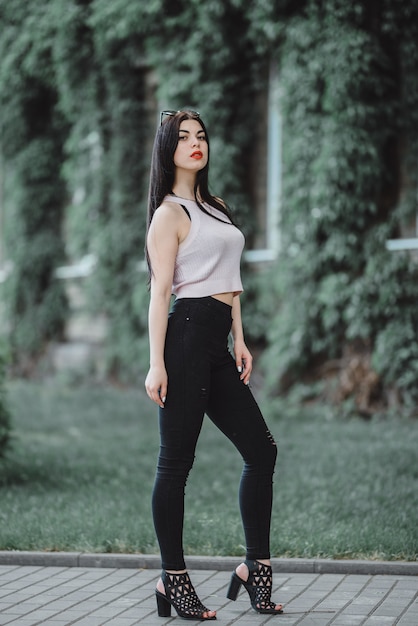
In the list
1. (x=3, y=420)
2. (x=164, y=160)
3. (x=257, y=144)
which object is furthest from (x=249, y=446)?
(x=257, y=144)

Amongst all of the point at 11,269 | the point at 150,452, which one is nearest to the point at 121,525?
the point at 150,452

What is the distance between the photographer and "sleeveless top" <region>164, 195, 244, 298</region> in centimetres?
500

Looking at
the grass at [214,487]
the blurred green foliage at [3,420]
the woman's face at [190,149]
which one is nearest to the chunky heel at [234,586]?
the grass at [214,487]

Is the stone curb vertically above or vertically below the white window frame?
below

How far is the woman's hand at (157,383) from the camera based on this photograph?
4.88m

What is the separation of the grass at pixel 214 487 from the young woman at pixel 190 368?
1.14 metres

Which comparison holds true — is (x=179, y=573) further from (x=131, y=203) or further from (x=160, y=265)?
(x=131, y=203)

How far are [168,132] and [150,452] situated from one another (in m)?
5.64

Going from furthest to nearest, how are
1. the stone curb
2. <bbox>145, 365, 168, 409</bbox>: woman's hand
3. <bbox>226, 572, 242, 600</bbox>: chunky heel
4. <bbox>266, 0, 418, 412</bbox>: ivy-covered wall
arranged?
<bbox>266, 0, 418, 412</bbox>: ivy-covered wall, the stone curb, <bbox>226, 572, 242, 600</bbox>: chunky heel, <bbox>145, 365, 168, 409</bbox>: woman's hand

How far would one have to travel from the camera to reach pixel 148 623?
493 cm

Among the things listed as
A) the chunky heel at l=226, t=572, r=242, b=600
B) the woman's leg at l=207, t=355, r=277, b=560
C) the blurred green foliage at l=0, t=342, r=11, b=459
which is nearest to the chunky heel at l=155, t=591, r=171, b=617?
the chunky heel at l=226, t=572, r=242, b=600

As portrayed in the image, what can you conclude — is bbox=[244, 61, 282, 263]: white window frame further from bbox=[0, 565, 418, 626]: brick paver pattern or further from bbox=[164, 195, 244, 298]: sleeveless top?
bbox=[164, 195, 244, 298]: sleeveless top

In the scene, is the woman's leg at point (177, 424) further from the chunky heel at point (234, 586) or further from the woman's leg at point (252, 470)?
the chunky heel at point (234, 586)

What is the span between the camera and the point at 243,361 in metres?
5.22
